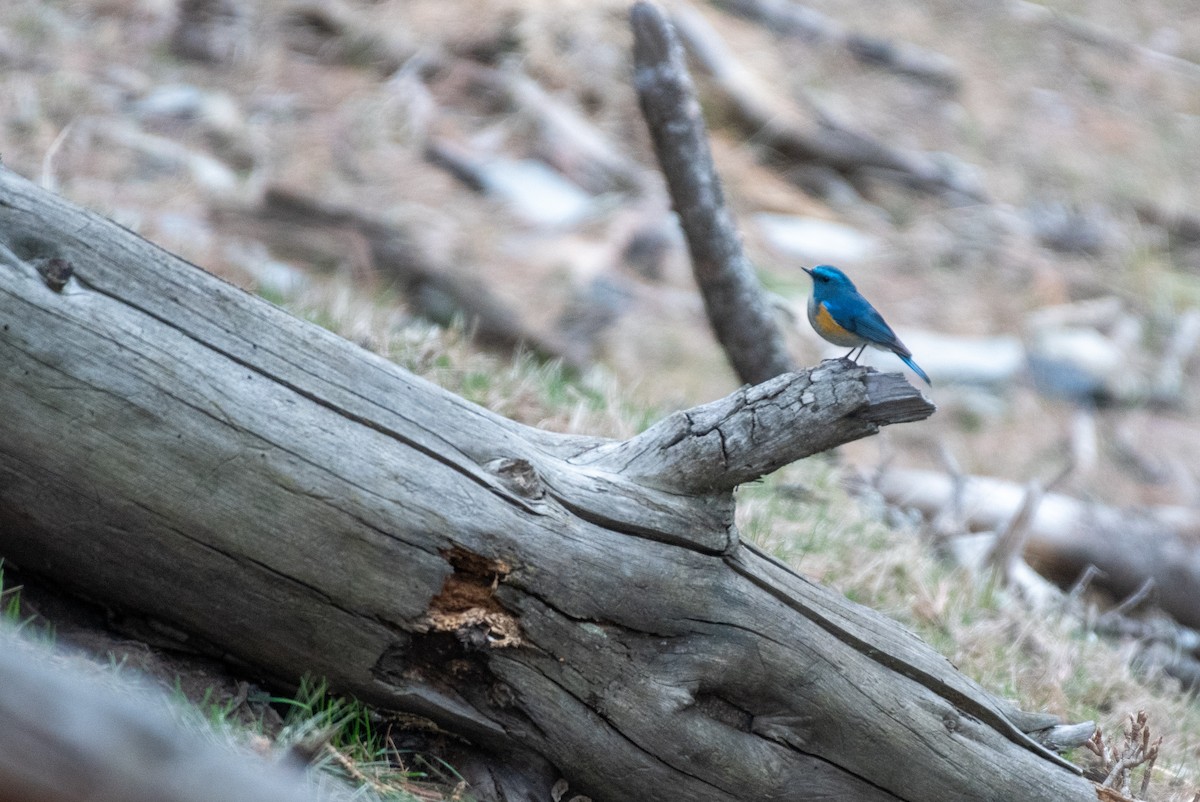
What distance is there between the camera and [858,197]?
1148cm

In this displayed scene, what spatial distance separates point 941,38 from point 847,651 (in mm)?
12990

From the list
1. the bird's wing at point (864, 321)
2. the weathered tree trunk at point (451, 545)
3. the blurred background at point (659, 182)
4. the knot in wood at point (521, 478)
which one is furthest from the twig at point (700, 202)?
the knot in wood at point (521, 478)

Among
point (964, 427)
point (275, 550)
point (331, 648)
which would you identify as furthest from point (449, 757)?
point (964, 427)

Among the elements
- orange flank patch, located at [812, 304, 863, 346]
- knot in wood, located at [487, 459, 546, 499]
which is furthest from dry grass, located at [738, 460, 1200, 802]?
knot in wood, located at [487, 459, 546, 499]

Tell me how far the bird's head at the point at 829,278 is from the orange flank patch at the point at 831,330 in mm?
82

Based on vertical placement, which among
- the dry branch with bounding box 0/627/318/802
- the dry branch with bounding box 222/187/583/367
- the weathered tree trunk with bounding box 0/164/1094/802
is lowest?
the dry branch with bounding box 222/187/583/367

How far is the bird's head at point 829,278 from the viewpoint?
310cm

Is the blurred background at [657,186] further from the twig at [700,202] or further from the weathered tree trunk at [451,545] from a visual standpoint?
the weathered tree trunk at [451,545]

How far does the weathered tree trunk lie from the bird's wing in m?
0.50

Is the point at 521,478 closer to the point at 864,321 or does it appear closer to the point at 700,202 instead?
the point at 864,321

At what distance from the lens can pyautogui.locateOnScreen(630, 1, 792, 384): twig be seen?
4.68 meters

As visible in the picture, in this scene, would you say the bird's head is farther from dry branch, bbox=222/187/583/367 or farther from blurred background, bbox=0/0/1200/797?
dry branch, bbox=222/187/583/367

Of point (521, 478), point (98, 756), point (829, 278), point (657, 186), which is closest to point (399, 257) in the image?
point (657, 186)

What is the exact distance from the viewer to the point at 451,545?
2.60 metres
